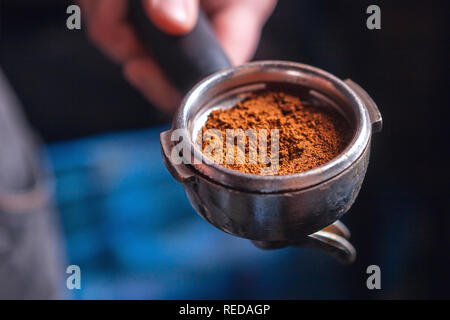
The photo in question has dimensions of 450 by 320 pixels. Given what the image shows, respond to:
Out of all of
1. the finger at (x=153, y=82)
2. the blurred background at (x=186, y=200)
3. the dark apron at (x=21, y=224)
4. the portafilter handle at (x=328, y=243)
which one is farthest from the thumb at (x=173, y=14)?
the blurred background at (x=186, y=200)

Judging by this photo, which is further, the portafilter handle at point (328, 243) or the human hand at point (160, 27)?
the human hand at point (160, 27)

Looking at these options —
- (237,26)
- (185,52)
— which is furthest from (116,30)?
(185,52)

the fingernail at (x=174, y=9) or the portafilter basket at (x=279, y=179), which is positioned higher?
the fingernail at (x=174, y=9)

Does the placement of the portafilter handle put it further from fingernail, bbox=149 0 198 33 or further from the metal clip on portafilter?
fingernail, bbox=149 0 198 33

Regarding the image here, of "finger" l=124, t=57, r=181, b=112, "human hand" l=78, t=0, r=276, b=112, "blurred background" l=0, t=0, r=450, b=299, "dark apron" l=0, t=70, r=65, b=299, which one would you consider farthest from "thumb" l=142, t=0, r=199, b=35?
"blurred background" l=0, t=0, r=450, b=299

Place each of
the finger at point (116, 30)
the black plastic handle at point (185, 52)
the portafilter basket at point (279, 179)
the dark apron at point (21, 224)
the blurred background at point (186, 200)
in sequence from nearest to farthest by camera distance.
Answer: the portafilter basket at point (279, 179), the black plastic handle at point (185, 52), the finger at point (116, 30), the dark apron at point (21, 224), the blurred background at point (186, 200)

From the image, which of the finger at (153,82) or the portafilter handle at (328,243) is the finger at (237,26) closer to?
the finger at (153,82)

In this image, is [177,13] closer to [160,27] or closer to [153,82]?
[160,27]
